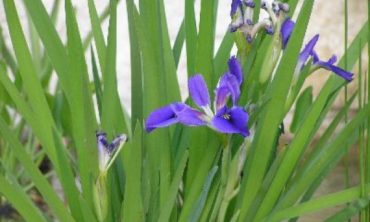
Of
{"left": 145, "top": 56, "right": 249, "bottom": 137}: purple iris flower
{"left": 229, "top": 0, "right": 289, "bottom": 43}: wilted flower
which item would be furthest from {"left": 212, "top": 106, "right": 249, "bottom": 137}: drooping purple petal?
Answer: {"left": 229, "top": 0, "right": 289, "bottom": 43}: wilted flower

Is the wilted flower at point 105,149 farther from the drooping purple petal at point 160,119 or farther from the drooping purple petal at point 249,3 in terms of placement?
the drooping purple petal at point 249,3

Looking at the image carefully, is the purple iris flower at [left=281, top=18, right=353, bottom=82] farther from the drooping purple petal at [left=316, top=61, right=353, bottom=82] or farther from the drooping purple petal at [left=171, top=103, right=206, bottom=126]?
the drooping purple petal at [left=171, top=103, right=206, bottom=126]

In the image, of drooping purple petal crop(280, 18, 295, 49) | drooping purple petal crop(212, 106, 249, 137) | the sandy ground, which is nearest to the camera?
drooping purple petal crop(212, 106, 249, 137)

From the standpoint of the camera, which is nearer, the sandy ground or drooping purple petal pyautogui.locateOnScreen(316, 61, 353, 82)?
drooping purple petal pyautogui.locateOnScreen(316, 61, 353, 82)

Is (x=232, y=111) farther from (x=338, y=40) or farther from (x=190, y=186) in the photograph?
(x=338, y=40)

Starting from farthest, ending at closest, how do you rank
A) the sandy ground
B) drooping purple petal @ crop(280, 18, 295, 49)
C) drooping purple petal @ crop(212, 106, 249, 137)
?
the sandy ground, drooping purple petal @ crop(280, 18, 295, 49), drooping purple petal @ crop(212, 106, 249, 137)

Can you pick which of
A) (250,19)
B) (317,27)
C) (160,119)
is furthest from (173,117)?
(317,27)

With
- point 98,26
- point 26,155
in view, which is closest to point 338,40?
point 98,26

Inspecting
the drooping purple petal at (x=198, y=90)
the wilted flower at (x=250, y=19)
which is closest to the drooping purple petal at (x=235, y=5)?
the wilted flower at (x=250, y=19)
